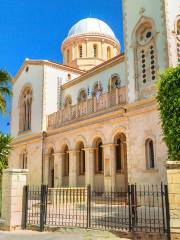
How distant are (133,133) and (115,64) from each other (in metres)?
7.03

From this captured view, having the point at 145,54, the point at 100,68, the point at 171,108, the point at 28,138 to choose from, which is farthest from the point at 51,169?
the point at 171,108

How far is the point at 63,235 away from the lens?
354 inches

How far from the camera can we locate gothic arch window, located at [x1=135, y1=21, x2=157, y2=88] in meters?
16.4

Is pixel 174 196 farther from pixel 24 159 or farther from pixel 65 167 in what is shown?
pixel 24 159

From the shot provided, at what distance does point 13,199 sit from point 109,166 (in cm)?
899

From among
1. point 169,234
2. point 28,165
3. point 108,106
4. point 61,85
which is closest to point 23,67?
point 61,85

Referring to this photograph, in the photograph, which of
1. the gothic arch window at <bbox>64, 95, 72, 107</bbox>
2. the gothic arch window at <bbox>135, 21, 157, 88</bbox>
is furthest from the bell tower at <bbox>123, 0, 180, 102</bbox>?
the gothic arch window at <bbox>64, 95, 72, 107</bbox>

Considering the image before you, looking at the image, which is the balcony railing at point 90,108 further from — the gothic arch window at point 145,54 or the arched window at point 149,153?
the arched window at point 149,153

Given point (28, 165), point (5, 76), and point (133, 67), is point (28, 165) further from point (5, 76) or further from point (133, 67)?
point (133, 67)

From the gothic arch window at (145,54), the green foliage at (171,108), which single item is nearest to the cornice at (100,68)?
the gothic arch window at (145,54)

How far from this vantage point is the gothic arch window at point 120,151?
→ 63.1 feet

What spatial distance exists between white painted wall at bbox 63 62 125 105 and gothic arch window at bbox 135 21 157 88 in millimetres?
3704

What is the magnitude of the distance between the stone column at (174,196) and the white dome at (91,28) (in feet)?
89.2

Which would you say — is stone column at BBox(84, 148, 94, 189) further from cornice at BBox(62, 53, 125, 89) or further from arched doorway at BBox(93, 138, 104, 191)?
cornice at BBox(62, 53, 125, 89)
